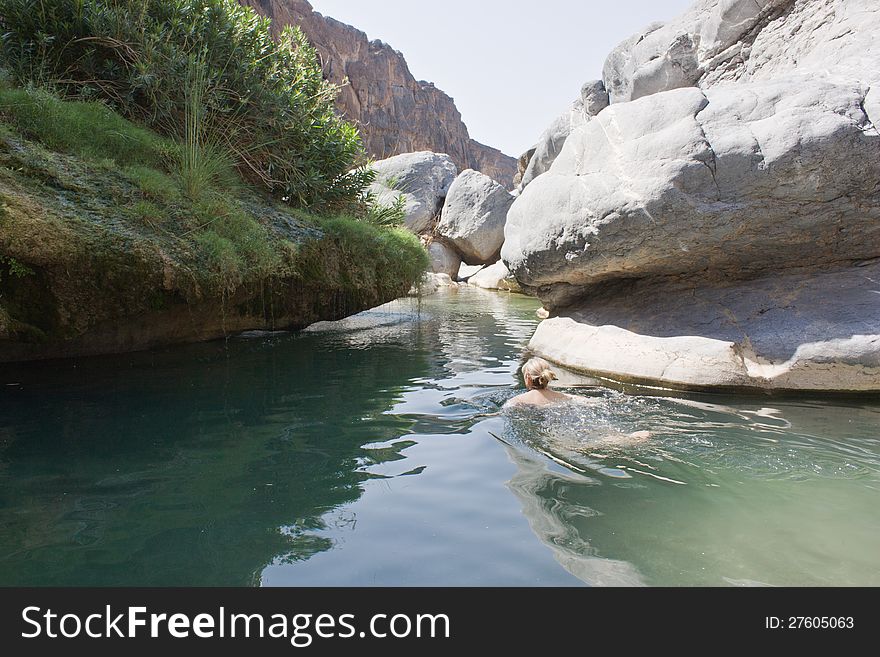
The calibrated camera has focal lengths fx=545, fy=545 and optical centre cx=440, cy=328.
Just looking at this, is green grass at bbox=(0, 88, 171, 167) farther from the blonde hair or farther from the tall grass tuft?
the blonde hair

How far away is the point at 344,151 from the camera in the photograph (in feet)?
32.4

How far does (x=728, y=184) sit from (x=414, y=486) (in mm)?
4694

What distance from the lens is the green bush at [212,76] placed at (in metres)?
7.00

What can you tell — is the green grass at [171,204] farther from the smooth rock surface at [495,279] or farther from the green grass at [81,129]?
the smooth rock surface at [495,279]

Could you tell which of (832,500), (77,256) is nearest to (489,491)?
(832,500)

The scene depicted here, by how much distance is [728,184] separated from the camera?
5.65 m

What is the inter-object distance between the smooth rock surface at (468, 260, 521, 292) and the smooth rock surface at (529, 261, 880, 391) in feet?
46.1

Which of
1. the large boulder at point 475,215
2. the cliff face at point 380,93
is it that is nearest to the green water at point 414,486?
the large boulder at point 475,215

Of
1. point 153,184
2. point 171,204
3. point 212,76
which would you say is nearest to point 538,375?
point 171,204

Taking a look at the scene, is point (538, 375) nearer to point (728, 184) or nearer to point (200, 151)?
point (728, 184)

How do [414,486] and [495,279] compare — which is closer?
[414,486]

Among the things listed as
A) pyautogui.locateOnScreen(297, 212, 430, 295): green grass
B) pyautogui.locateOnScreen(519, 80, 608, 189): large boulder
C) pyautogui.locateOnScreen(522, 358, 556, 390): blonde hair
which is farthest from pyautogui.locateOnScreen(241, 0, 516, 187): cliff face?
pyautogui.locateOnScreen(522, 358, 556, 390): blonde hair

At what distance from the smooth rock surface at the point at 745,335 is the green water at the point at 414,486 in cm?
34
